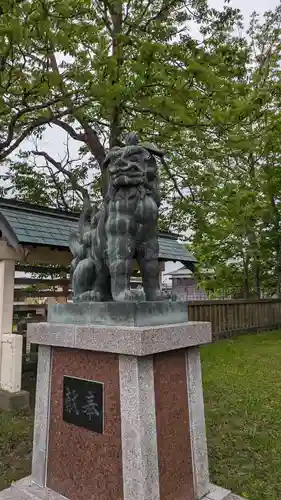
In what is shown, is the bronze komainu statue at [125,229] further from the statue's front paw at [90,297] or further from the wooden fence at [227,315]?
the wooden fence at [227,315]

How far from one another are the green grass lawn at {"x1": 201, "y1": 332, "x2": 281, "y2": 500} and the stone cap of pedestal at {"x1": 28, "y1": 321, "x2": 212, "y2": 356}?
1.58m

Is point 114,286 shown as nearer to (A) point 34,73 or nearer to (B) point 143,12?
(A) point 34,73

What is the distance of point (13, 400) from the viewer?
17.0 ft

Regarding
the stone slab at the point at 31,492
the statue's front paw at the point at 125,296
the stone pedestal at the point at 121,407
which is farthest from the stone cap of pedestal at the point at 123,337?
the stone slab at the point at 31,492

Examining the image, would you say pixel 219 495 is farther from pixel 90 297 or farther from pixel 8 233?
pixel 8 233

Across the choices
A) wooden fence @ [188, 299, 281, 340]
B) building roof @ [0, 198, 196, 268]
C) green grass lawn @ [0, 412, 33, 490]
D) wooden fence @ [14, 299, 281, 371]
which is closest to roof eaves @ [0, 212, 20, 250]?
building roof @ [0, 198, 196, 268]

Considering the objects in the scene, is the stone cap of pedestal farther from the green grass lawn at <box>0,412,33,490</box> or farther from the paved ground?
the green grass lawn at <box>0,412,33,490</box>

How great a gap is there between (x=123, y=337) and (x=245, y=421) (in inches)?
133

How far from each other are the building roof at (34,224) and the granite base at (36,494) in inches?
123

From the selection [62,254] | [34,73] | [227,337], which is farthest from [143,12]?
[227,337]

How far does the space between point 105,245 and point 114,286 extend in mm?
382

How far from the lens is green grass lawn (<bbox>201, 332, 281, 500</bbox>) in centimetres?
333

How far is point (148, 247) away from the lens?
9.32ft

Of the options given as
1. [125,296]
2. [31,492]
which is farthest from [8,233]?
[31,492]
